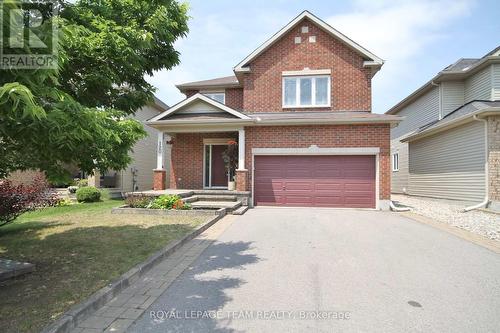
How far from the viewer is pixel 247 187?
1365 cm

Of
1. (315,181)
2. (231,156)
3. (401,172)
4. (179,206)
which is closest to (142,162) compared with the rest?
(231,156)

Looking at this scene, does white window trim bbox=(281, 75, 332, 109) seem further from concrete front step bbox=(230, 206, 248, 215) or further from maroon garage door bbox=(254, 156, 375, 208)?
concrete front step bbox=(230, 206, 248, 215)

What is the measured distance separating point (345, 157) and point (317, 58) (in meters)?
5.45

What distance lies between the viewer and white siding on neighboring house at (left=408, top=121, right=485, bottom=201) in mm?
13375

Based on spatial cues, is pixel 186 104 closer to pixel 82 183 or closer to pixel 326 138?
pixel 326 138

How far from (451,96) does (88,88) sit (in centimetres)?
1907

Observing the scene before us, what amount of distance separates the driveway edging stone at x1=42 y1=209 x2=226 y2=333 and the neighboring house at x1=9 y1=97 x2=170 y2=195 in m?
11.5

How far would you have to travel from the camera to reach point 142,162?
20.9 meters

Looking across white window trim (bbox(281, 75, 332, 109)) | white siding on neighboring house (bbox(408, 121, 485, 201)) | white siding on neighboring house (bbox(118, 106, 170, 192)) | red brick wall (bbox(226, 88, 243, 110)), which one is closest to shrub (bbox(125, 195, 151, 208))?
white siding on neighboring house (bbox(118, 106, 170, 192))

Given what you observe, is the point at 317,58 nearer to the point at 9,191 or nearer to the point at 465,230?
the point at 465,230

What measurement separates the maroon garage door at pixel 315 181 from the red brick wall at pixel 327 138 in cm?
49

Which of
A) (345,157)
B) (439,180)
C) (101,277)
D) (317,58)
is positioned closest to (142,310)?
(101,277)

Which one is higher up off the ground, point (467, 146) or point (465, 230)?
point (467, 146)

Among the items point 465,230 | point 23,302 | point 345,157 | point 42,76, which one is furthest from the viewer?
point 345,157
